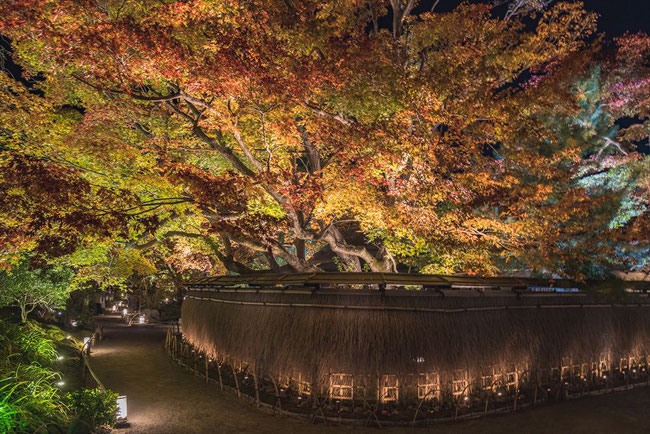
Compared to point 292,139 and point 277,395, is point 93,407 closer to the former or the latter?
point 277,395

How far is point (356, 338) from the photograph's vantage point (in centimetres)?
859

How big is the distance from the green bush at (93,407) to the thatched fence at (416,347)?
2.83 meters

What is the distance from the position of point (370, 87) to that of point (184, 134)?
837 cm

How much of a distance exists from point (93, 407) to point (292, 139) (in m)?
8.82

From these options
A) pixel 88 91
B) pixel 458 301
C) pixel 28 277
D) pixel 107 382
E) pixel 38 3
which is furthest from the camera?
pixel 88 91

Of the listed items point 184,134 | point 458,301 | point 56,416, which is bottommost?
point 56,416

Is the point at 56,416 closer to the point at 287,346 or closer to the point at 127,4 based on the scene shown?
the point at 287,346

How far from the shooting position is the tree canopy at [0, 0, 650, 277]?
1085 cm

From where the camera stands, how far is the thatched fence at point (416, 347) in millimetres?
8328

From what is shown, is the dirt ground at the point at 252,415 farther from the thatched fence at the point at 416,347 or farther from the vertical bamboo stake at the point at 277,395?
the thatched fence at the point at 416,347

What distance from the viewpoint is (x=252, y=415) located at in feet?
28.3

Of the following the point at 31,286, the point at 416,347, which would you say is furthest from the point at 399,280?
the point at 31,286

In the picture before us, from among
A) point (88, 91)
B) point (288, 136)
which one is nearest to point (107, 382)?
point (288, 136)

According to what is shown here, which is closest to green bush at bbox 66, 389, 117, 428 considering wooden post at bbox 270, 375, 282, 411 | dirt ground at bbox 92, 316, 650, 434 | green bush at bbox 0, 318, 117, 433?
green bush at bbox 0, 318, 117, 433
